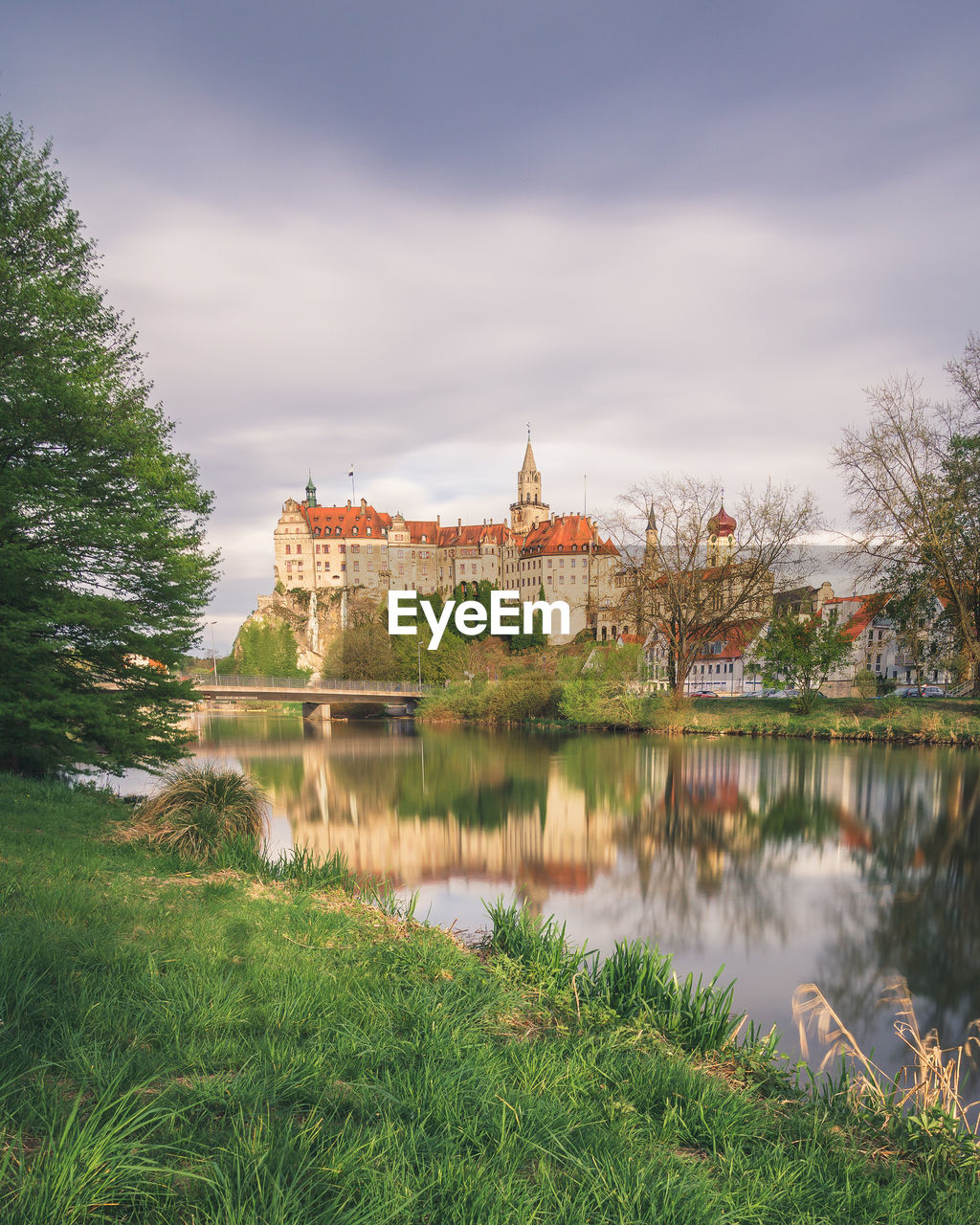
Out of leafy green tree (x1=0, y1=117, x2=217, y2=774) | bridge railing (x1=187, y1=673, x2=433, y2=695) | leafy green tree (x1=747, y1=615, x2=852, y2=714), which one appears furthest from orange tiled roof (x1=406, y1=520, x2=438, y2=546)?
leafy green tree (x1=0, y1=117, x2=217, y2=774)

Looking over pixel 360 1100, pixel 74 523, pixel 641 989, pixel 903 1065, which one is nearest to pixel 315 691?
pixel 74 523

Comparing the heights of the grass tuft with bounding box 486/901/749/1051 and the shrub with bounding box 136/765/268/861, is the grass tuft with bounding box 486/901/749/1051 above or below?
below

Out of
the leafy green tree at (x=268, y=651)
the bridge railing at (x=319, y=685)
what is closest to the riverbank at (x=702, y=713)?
the bridge railing at (x=319, y=685)

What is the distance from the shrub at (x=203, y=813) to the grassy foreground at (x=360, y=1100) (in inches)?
126

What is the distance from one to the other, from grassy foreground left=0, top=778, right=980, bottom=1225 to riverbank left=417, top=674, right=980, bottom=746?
31.0m

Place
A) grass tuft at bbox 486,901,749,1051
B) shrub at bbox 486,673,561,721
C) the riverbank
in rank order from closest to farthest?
grass tuft at bbox 486,901,749,1051, the riverbank, shrub at bbox 486,673,561,721

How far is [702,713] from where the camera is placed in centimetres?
3872

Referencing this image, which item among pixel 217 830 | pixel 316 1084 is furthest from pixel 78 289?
pixel 316 1084

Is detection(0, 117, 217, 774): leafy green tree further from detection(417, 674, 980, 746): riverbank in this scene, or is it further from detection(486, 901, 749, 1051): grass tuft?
detection(417, 674, 980, 746): riverbank

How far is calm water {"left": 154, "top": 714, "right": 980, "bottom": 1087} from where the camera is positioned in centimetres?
836

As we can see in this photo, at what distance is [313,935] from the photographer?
241 inches

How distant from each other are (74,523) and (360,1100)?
12.4 m

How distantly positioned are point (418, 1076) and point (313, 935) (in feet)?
9.38

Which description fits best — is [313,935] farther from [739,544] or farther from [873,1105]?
[739,544]
